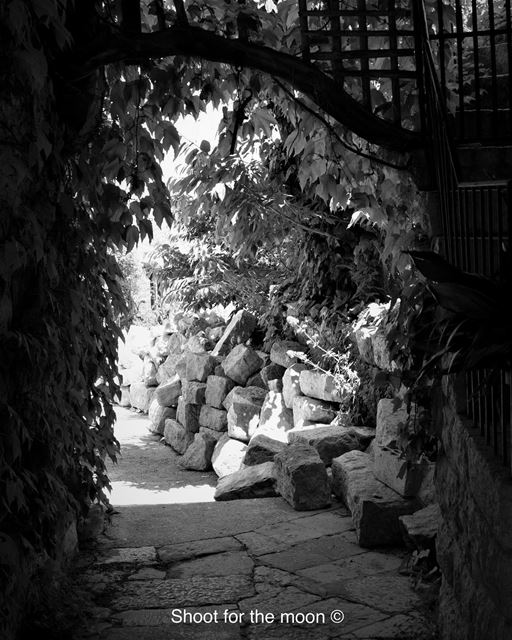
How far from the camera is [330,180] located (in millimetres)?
4719

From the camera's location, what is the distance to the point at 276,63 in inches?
146

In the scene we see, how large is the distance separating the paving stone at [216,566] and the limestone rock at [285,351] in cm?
373

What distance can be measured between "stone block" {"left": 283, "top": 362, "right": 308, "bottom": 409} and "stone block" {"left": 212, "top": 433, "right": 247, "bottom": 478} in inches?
37.4

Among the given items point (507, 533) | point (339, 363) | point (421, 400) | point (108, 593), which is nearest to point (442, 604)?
point (421, 400)

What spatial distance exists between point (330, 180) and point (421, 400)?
4.95 feet

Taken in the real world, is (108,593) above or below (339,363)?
below

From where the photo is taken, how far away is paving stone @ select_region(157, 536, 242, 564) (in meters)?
4.53

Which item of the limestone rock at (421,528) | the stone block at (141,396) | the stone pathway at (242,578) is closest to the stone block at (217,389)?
the stone block at (141,396)

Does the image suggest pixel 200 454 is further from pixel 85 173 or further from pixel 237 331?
pixel 85 173

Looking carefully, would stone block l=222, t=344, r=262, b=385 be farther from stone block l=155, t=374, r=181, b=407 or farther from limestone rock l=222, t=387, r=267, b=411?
stone block l=155, t=374, r=181, b=407

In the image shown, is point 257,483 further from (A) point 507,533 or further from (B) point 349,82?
(A) point 507,533

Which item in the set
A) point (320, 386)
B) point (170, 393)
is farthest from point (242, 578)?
point (170, 393)
